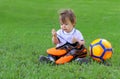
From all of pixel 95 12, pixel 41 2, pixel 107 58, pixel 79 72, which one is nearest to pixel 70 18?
pixel 107 58

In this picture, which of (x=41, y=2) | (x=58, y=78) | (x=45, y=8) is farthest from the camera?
(x=41, y=2)

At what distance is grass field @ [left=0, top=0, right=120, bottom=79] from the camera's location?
5.31m

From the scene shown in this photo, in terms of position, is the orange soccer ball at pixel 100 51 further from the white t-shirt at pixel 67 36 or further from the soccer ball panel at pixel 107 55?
the white t-shirt at pixel 67 36

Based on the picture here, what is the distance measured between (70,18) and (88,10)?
30.9 feet

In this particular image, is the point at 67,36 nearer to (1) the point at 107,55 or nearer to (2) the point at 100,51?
(2) the point at 100,51

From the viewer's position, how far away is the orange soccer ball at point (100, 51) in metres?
6.42

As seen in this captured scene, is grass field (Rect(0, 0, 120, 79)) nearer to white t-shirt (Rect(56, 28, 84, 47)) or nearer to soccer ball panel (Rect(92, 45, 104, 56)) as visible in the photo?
soccer ball panel (Rect(92, 45, 104, 56))

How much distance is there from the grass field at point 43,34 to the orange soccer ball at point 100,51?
0.16 m

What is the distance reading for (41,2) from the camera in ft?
63.8

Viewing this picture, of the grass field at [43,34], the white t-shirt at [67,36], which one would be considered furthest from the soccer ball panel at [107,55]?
the white t-shirt at [67,36]

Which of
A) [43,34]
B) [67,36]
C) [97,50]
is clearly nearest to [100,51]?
[97,50]

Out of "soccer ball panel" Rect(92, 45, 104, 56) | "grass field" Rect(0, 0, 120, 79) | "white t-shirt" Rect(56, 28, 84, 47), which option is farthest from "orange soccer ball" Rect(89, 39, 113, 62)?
"white t-shirt" Rect(56, 28, 84, 47)

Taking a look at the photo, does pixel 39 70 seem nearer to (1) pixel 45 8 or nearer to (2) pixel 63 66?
(2) pixel 63 66

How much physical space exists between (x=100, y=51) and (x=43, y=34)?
3663mm
